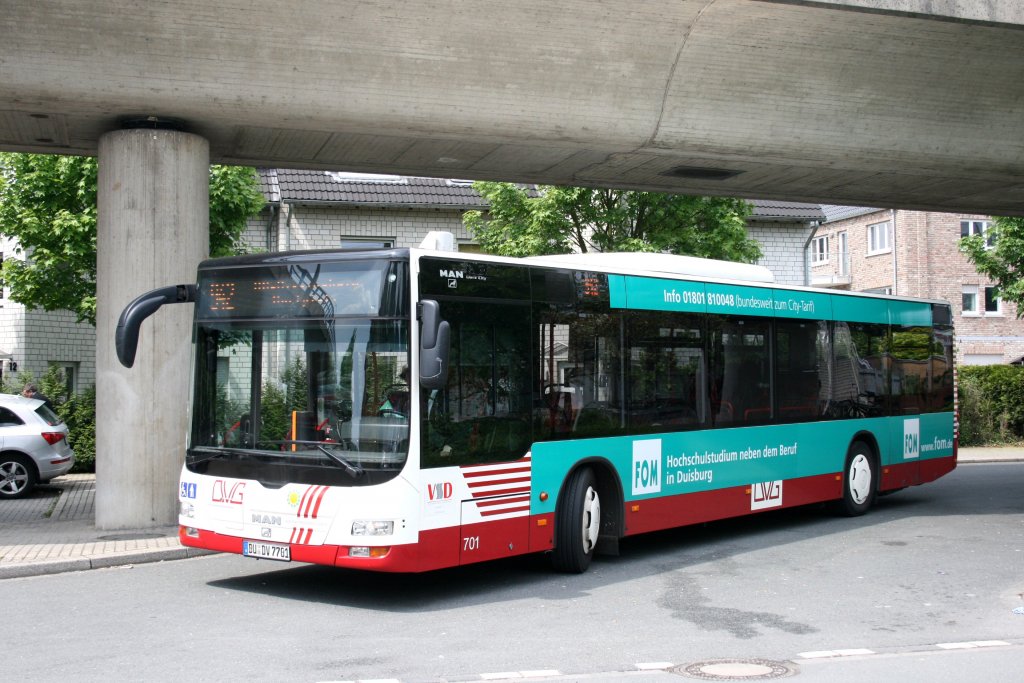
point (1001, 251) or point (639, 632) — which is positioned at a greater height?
point (1001, 251)

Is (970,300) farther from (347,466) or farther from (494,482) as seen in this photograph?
(347,466)

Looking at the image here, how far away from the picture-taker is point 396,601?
9.49 m

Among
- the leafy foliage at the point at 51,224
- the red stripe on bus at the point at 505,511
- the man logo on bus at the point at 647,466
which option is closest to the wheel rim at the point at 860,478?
the man logo on bus at the point at 647,466

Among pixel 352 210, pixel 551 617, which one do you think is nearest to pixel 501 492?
pixel 551 617

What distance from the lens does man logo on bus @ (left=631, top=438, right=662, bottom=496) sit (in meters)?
11.2

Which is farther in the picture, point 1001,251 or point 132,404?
point 1001,251

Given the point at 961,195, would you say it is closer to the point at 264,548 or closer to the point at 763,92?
the point at 763,92

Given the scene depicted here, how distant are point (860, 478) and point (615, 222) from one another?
8.65 m

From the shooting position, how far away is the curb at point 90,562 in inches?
419

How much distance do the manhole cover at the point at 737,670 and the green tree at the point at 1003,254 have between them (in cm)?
2524

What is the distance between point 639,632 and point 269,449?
3.22m

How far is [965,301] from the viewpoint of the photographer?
1964 inches

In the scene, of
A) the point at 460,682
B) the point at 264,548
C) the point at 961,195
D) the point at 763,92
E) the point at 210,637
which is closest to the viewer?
the point at 460,682

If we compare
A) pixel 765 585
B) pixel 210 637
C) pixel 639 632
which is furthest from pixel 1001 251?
pixel 210 637
